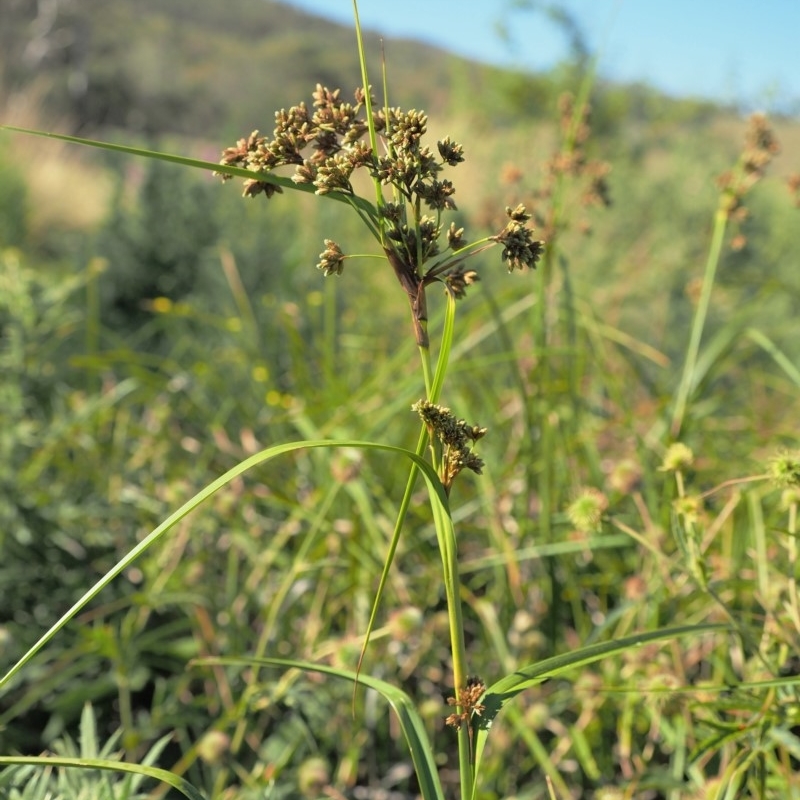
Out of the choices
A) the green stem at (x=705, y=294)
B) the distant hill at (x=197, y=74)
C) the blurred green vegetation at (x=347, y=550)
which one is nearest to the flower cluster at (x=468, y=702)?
the blurred green vegetation at (x=347, y=550)

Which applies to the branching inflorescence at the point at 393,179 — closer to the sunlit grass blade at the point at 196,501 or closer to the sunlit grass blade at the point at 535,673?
the sunlit grass blade at the point at 196,501

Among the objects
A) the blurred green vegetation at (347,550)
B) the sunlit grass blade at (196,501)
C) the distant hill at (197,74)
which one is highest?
the distant hill at (197,74)

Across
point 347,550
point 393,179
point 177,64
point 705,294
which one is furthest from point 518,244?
point 177,64

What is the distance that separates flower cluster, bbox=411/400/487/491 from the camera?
1.90ft

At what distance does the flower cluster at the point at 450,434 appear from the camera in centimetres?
58

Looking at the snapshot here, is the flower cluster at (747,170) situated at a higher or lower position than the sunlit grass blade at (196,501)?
higher

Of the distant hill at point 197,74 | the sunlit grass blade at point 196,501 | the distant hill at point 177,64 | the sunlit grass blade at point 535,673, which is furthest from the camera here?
the distant hill at point 177,64

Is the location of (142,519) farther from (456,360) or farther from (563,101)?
(563,101)

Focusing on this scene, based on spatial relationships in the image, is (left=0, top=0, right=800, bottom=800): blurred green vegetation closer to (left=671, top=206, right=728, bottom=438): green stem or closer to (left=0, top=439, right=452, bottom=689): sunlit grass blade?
(left=671, top=206, right=728, bottom=438): green stem

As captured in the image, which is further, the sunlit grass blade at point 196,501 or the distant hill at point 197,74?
the distant hill at point 197,74

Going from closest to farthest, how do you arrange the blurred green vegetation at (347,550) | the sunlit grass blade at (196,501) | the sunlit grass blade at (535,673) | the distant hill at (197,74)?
the sunlit grass blade at (196,501) < the sunlit grass blade at (535,673) < the blurred green vegetation at (347,550) < the distant hill at (197,74)

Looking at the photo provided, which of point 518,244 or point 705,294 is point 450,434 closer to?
point 518,244

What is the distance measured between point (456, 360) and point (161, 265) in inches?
107

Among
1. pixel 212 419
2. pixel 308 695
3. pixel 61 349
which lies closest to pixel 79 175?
pixel 61 349
